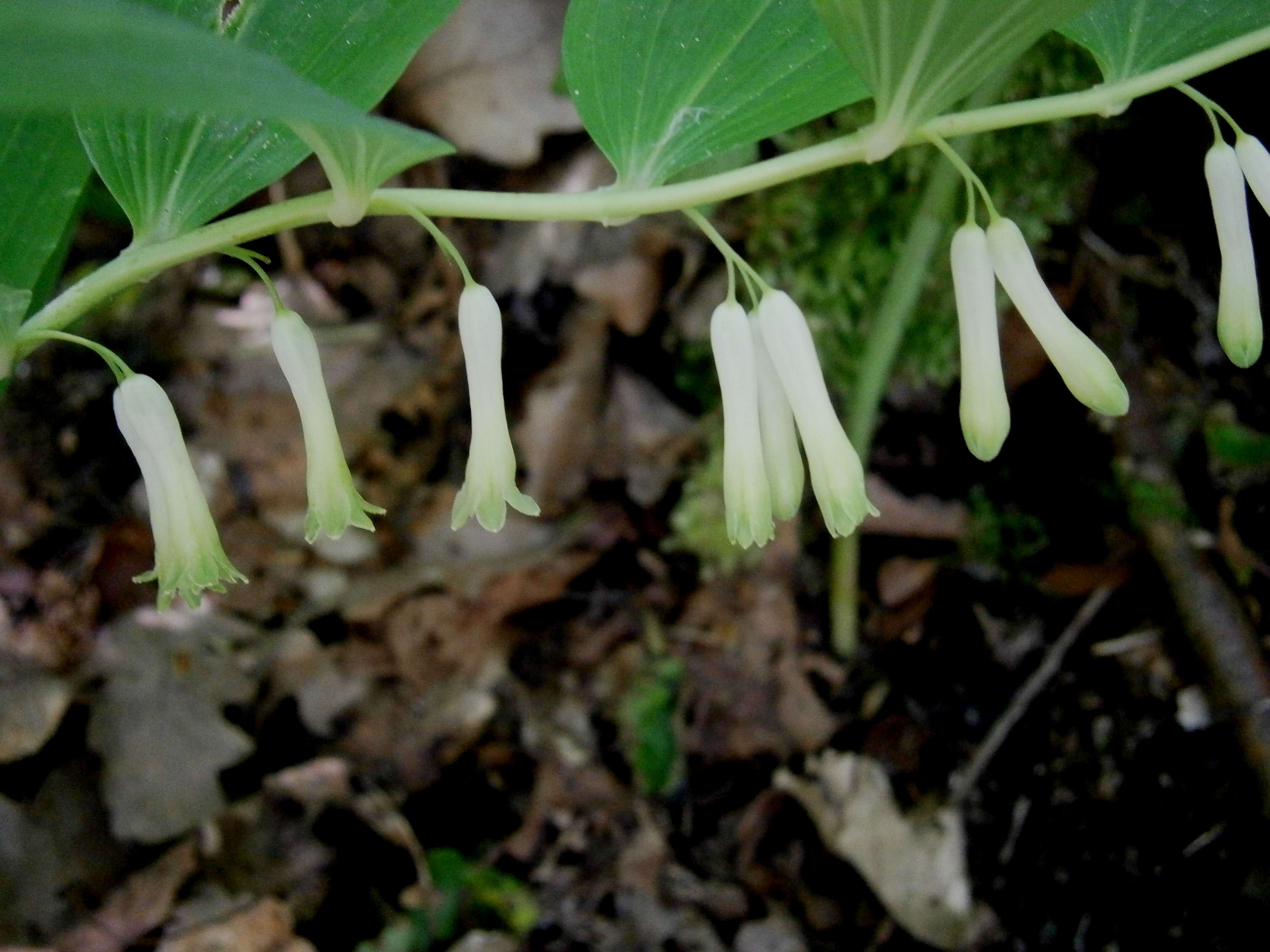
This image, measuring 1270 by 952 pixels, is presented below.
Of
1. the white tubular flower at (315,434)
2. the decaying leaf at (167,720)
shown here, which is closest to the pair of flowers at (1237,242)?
the white tubular flower at (315,434)

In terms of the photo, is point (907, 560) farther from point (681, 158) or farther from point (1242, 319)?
point (681, 158)

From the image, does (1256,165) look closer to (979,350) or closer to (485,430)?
(979,350)

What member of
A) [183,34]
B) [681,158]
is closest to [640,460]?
[681,158]

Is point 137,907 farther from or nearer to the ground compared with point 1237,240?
nearer to the ground

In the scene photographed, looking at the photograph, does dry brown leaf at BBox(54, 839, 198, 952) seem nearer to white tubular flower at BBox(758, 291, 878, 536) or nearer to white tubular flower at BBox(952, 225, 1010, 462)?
white tubular flower at BBox(758, 291, 878, 536)

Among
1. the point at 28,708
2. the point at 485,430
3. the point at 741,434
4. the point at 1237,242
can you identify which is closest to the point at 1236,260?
the point at 1237,242

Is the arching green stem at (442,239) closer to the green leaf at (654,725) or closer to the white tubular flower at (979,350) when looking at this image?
A: the white tubular flower at (979,350)
